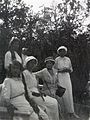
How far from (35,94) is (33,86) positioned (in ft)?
0.73

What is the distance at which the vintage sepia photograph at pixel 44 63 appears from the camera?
6367 mm

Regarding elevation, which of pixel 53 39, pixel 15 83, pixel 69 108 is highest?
pixel 53 39

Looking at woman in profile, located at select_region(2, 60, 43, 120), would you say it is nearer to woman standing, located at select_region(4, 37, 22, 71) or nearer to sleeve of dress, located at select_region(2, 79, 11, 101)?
sleeve of dress, located at select_region(2, 79, 11, 101)

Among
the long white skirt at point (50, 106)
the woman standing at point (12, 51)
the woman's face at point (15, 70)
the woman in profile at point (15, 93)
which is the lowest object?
the long white skirt at point (50, 106)

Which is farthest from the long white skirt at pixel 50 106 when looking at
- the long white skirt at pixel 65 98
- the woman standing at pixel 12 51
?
the long white skirt at pixel 65 98

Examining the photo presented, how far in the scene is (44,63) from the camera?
1556 cm

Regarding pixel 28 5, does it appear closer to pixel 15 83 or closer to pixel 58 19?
pixel 58 19

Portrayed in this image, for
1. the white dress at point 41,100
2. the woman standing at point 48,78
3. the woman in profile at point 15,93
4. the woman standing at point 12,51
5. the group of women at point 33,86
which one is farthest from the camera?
the woman standing at point 48,78

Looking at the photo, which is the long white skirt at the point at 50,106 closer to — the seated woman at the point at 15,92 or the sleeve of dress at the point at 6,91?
the seated woman at the point at 15,92

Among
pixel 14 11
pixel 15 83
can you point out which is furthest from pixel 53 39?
pixel 15 83

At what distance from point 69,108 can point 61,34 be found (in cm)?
1013

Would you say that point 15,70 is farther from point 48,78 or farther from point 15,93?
point 48,78

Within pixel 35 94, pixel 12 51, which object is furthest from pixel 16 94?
pixel 12 51

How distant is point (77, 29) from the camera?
21.0 metres
